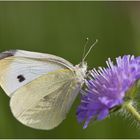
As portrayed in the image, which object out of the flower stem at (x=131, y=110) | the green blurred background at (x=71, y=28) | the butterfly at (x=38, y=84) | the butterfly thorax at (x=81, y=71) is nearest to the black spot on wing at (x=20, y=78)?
the butterfly at (x=38, y=84)

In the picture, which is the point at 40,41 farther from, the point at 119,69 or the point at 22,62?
the point at 119,69

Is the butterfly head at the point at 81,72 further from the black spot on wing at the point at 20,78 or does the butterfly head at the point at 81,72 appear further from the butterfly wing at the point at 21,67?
the black spot on wing at the point at 20,78

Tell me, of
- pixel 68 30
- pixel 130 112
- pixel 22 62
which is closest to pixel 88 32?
pixel 68 30

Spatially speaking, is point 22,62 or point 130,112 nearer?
point 130,112

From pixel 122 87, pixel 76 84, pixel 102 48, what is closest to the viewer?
pixel 122 87

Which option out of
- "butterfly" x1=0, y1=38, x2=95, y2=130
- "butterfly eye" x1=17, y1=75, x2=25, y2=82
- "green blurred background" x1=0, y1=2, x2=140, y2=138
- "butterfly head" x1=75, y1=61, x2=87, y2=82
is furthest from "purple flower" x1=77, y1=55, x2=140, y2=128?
"green blurred background" x1=0, y1=2, x2=140, y2=138

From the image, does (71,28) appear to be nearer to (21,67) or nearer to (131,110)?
(21,67)

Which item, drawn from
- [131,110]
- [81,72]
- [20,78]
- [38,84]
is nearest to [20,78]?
[20,78]
